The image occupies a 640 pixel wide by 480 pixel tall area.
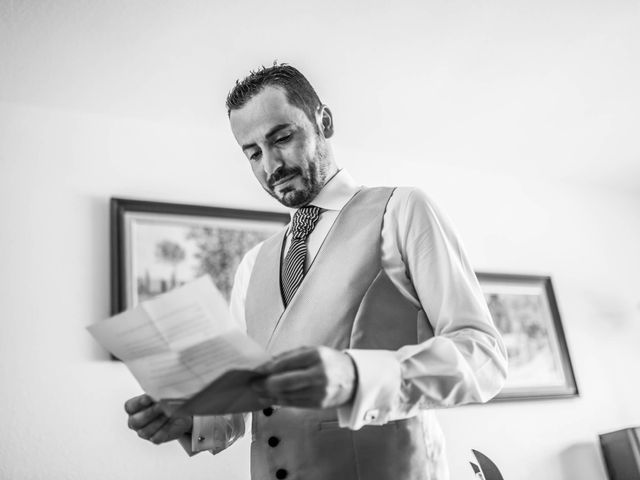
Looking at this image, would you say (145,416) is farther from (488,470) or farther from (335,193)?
(488,470)

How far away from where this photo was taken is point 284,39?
256 cm

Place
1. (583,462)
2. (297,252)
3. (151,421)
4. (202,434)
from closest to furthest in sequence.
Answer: (151,421) → (202,434) → (297,252) → (583,462)

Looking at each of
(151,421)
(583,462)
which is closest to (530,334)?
(583,462)

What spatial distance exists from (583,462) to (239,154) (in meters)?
2.26

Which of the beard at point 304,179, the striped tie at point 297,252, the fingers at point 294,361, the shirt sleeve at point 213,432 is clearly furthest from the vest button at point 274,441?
the beard at point 304,179

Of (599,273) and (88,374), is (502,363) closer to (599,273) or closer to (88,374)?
(88,374)

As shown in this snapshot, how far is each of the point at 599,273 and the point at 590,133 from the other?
0.87 metres

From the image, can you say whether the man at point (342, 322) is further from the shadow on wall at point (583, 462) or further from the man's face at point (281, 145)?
the shadow on wall at point (583, 462)

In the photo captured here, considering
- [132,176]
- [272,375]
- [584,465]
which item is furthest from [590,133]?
[272,375]

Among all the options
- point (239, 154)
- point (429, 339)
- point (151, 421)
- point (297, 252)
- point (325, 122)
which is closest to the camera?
point (429, 339)

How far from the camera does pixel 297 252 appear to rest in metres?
1.47

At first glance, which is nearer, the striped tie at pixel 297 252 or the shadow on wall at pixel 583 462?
the striped tie at pixel 297 252

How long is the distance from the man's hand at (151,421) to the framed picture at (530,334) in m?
2.25

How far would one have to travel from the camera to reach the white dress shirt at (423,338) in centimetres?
95
